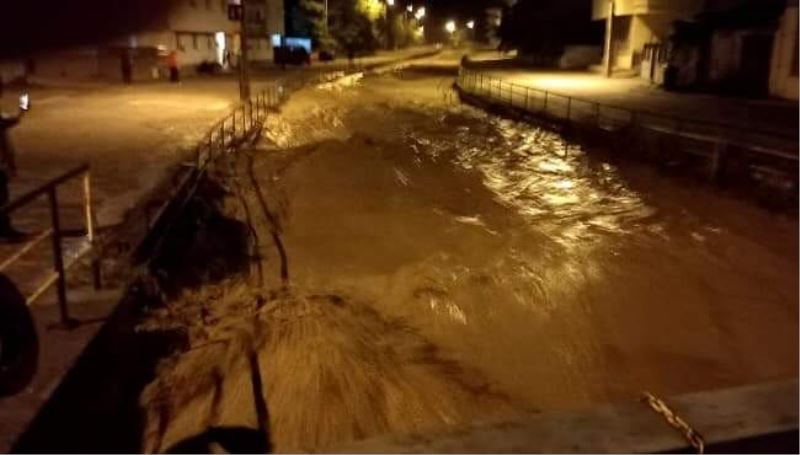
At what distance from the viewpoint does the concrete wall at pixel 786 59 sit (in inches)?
995

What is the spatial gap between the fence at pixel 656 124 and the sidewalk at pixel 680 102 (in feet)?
3.69

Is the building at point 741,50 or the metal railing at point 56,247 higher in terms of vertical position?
the building at point 741,50

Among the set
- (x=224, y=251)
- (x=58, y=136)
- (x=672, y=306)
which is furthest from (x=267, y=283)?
(x=58, y=136)

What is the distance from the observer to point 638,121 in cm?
1862

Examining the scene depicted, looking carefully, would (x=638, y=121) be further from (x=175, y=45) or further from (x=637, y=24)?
(x=175, y=45)

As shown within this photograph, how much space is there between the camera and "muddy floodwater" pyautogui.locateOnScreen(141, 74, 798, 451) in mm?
6809

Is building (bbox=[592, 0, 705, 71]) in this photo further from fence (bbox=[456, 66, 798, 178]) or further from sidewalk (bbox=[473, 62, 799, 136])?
fence (bbox=[456, 66, 798, 178])

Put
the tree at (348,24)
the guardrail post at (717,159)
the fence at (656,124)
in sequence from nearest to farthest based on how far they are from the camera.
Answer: the guardrail post at (717,159) → the fence at (656,124) → the tree at (348,24)

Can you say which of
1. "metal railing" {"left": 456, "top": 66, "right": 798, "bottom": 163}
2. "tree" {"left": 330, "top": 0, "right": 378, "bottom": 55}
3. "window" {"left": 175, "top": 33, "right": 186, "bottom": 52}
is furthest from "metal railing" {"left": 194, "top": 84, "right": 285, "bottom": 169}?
"tree" {"left": 330, "top": 0, "right": 378, "bottom": 55}

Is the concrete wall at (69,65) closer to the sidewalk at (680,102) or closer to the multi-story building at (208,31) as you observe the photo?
the multi-story building at (208,31)

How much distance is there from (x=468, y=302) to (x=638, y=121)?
11.2 metres

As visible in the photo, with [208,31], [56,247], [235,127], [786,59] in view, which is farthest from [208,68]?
[56,247]

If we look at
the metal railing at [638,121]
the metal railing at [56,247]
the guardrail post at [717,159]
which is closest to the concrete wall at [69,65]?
the metal railing at [638,121]

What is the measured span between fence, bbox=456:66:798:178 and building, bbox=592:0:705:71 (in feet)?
36.8
